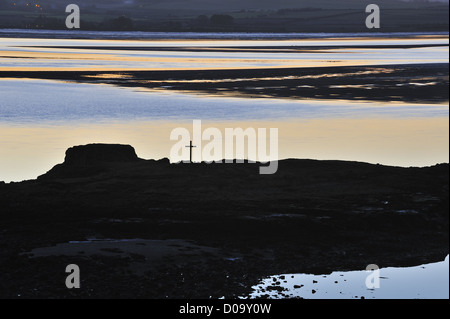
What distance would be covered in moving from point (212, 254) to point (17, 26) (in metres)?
130

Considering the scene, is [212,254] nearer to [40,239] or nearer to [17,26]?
[40,239]

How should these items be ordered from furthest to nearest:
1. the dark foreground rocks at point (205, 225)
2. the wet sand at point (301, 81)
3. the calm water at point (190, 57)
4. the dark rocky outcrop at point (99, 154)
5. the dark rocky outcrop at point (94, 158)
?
1. the calm water at point (190, 57)
2. the wet sand at point (301, 81)
3. the dark rocky outcrop at point (99, 154)
4. the dark rocky outcrop at point (94, 158)
5. the dark foreground rocks at point (205, 225)

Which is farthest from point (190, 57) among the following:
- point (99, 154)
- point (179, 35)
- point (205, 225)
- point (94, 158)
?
point (205, 225)

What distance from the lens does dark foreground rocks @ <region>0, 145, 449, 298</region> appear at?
23.7 meters

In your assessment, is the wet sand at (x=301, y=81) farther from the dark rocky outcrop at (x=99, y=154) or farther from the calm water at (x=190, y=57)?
the dark rocky outcrop at (x=99, y=154)

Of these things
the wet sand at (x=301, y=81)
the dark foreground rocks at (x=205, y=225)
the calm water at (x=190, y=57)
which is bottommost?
the dark foreground rocks at (x=205, y=225)

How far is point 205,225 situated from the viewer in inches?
1120

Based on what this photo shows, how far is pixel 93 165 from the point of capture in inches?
1487

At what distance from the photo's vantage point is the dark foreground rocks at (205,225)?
77.6 ft

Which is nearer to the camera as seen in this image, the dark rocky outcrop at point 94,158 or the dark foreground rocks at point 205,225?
the dark foreground rocks at point 205,225

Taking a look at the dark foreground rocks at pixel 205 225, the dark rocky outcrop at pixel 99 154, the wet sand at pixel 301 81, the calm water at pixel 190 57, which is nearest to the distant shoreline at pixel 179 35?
the calm water at pixel 190 57

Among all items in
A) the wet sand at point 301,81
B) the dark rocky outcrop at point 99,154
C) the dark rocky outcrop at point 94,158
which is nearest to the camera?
the dark rocky outcrop at point 94,158

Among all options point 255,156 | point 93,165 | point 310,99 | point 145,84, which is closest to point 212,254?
point 93,165

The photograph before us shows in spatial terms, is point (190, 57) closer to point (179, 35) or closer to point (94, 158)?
point (179, 35)
